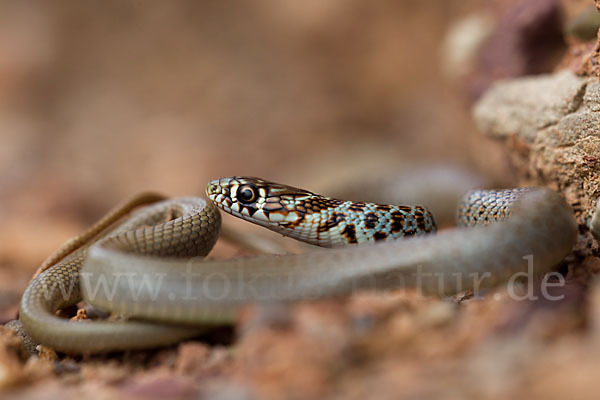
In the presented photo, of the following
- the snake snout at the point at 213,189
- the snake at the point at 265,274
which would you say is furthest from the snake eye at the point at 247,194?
the snake at the point at 265,274

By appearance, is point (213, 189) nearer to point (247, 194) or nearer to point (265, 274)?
point (247, 194)

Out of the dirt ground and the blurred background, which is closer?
the dirt ground

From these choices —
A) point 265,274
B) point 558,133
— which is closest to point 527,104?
point 558,133

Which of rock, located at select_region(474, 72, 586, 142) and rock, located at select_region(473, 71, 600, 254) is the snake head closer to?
rock, located at select_region(473, 71, 600, 254)

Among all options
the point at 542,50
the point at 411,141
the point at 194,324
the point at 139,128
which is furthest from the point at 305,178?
the point at 194,324

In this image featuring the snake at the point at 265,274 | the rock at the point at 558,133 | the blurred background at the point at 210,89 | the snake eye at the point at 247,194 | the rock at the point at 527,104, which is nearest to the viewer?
the snake at the point at 265,274

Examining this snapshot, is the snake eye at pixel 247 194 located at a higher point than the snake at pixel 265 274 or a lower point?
higher

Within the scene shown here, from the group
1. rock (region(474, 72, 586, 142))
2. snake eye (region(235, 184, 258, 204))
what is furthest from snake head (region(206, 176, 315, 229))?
rock (region(474, 72, 586, 142))

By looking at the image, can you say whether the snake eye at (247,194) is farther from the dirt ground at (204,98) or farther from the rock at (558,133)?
the dirt ground at (204,98)

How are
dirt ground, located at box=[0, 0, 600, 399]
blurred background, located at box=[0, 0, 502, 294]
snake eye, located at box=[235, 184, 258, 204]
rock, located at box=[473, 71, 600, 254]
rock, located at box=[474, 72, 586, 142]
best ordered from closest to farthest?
rock, located at box=[473, 71, 600, 254]
snake eye, located at box=[235, 184, 258, 204]
rock, located at box=[474, 72, 586, 142]
dirt ground, located at box=[0, 0, 600, 399]
blurred background, located at box=[0, 0, 502, 294]

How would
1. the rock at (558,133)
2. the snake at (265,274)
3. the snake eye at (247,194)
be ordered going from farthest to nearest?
the snake eye at (247,194) → the rock at (558,133) → the snake at (265,274)
